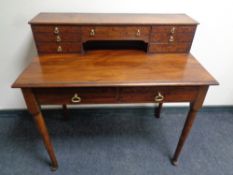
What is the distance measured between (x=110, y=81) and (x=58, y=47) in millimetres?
485

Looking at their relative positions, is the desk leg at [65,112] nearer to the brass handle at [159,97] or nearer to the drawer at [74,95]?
the drawer at [74,95]

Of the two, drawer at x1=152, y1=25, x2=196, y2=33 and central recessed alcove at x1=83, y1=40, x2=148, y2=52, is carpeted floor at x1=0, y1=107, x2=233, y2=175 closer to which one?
central recessed alcove at x1=83, y1=40, x2=148, y2=52

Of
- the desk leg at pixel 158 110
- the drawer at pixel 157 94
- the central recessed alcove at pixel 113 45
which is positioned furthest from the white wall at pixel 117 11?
the drawer at pixel 157 94

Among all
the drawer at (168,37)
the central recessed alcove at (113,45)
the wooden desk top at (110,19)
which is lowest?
the central recessed alcove at (113,45)

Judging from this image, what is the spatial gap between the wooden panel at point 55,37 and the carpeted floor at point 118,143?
34.9 inches

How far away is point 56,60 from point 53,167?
0.81 meters

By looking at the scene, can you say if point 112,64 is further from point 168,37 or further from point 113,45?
point 168,37

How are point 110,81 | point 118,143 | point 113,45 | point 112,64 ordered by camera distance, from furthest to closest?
point 118,143, point 113,45, point 112,64, point 110,81

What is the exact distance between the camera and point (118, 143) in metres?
1.59

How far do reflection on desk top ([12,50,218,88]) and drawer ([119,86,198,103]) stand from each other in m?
0.07

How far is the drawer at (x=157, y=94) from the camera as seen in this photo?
0.99 metres

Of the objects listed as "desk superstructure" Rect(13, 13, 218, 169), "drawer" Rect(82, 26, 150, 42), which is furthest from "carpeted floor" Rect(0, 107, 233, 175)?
"drawer" Rect(82, 26, 150, 42)

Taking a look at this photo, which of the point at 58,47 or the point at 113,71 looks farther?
the point at 58,47

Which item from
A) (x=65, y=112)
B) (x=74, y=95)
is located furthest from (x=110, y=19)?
(x=65, y=112)
